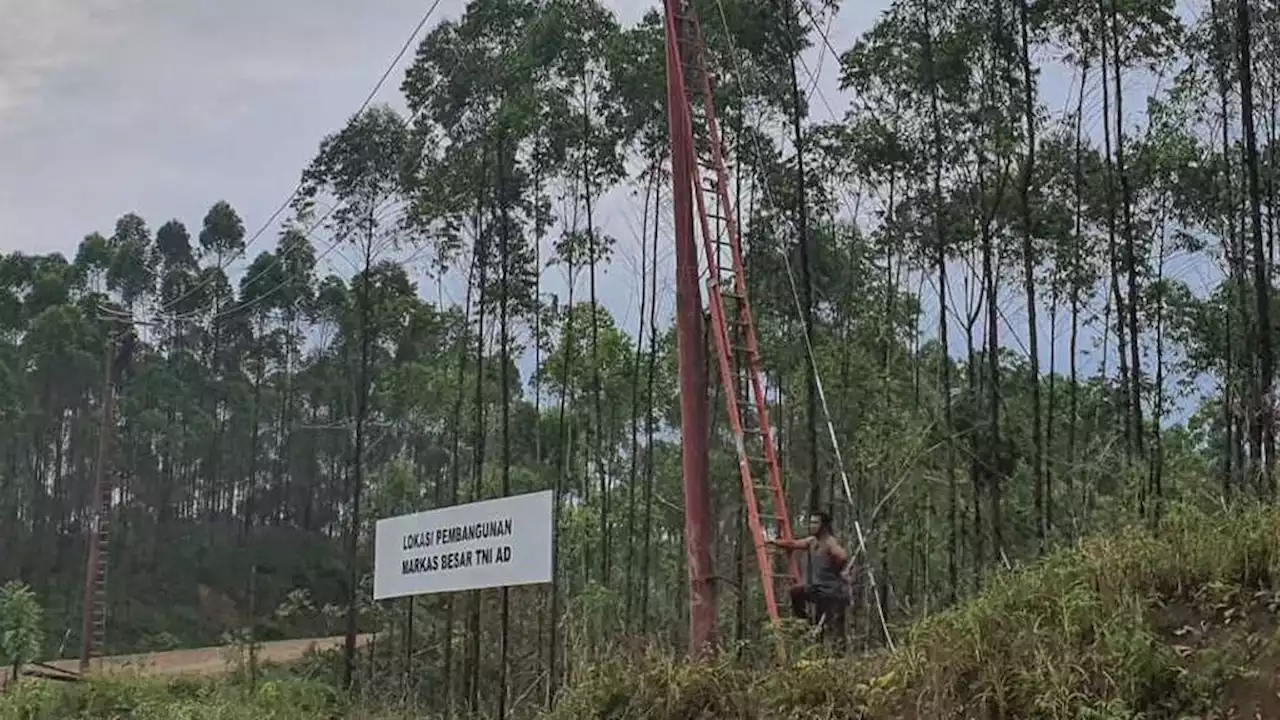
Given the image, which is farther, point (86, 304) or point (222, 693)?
point (86, 304)

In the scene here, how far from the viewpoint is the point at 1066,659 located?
16.7ft

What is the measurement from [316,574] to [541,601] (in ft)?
90.1

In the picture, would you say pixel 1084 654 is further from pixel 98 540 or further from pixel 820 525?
pixel 98 540

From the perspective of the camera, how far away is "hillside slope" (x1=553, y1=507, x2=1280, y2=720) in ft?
15.9

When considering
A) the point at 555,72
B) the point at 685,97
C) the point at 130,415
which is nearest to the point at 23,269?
the point at 130,415

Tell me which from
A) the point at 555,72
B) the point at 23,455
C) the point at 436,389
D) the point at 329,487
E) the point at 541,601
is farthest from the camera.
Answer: the point at 329,487

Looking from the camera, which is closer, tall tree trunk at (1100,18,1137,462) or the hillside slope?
the hillside slope

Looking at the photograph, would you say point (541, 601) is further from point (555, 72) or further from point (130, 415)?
point (130, 415)

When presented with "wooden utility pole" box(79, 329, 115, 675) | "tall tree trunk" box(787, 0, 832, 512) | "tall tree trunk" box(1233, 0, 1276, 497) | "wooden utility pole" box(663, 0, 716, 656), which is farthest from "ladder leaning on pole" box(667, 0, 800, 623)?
"wooden utility pole" box(79, 329, 115, 675)

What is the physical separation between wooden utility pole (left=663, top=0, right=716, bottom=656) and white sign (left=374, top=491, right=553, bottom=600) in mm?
1059

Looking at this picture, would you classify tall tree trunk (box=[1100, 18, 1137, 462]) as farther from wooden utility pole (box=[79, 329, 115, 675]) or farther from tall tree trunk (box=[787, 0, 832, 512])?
wooden utility pole (box=[79, 329, 115, 675])

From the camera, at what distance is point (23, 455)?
1735 inches

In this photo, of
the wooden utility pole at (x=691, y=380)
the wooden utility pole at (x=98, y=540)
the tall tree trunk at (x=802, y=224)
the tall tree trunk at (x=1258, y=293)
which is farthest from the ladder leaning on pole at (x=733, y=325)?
the wooden utility pole at (x=98, y=540)

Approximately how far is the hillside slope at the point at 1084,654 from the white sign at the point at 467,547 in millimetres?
2146
